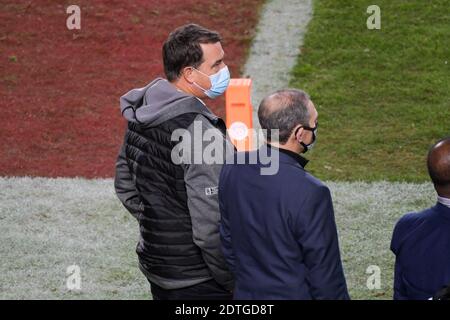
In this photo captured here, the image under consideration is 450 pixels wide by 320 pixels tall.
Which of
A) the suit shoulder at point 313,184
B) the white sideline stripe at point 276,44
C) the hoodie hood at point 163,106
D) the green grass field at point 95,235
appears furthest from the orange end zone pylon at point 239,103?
the suit shoulder at point 313,184

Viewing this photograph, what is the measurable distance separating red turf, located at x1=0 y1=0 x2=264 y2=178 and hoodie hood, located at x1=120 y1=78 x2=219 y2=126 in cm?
604

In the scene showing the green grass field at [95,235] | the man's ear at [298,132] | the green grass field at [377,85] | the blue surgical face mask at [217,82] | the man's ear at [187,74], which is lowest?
the green grass field at [95,235]

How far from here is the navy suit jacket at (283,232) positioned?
4172 mm

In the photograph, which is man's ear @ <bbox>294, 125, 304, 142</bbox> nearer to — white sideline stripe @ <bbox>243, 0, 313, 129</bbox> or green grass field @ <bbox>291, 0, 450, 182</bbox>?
green grass field @ <bbox>291, 0, 450, 182</bbox>

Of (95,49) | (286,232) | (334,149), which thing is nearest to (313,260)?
(286,232)

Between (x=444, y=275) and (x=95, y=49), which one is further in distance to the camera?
(x=95, y=49)

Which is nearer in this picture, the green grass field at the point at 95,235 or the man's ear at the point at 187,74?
the man's ear at the point at 187,74

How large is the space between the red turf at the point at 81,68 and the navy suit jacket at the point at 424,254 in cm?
667

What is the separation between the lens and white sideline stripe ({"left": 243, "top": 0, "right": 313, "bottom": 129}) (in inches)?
532

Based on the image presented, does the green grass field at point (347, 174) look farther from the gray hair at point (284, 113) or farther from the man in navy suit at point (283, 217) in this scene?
the gray hair at point (284, 113)
